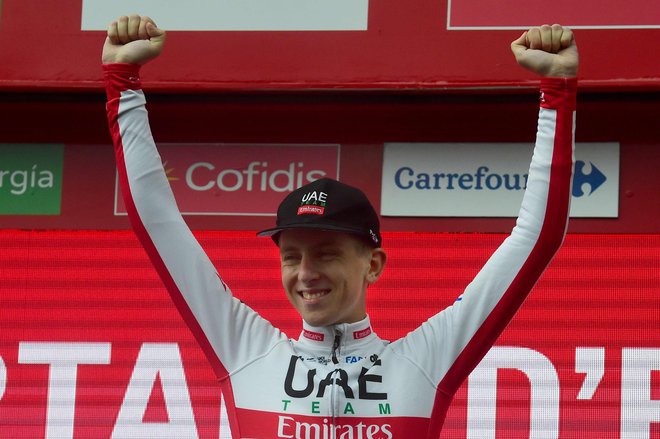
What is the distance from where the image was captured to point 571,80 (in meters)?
2.28

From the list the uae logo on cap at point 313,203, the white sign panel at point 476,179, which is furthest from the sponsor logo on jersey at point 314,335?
the white sign panel at point 476,179

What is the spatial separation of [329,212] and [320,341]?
262 mm

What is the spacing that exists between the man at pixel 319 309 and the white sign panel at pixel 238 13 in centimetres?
158

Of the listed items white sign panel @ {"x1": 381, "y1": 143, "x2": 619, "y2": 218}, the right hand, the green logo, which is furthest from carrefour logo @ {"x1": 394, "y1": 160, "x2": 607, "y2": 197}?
the right hand

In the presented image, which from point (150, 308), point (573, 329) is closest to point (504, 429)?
point (573, 329)

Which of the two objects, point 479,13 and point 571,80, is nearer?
point 571,80

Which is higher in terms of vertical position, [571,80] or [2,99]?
[2,99]

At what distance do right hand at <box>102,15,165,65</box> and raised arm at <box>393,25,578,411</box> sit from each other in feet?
2.22

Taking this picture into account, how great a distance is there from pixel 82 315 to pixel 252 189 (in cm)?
67

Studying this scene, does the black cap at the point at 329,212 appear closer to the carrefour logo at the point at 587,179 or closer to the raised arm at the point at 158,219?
the raised arm at the point at 158,219

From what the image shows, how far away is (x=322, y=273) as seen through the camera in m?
2.42

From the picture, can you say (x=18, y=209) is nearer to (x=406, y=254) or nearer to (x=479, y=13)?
(x=406, y=254)

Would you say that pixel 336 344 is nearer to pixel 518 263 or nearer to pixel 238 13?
pixel 518 263

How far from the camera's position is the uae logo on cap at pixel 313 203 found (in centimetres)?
243
